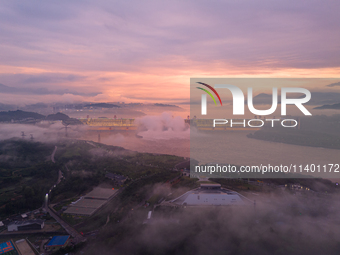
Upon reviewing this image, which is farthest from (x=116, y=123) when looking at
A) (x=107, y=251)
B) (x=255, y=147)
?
(x=107, y=251)

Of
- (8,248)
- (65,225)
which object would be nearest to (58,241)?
(65,225)

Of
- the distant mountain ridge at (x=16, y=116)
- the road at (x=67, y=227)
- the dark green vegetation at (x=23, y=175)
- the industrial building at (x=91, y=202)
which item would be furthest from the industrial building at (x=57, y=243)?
the distant mountain ridge at (x=16, y=116)

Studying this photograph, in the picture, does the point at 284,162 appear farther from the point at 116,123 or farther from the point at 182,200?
the point at 116,123

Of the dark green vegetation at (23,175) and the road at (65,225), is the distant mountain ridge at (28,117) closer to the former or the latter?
the dark green vegetation at (23,175)

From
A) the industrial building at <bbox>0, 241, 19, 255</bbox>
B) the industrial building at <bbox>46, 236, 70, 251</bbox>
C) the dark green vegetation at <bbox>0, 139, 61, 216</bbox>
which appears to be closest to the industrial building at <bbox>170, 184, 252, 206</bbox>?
the industrial building at <bbox>46, 236, 70, 251</bbox>

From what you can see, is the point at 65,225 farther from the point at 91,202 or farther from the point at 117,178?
the point at 117,178
